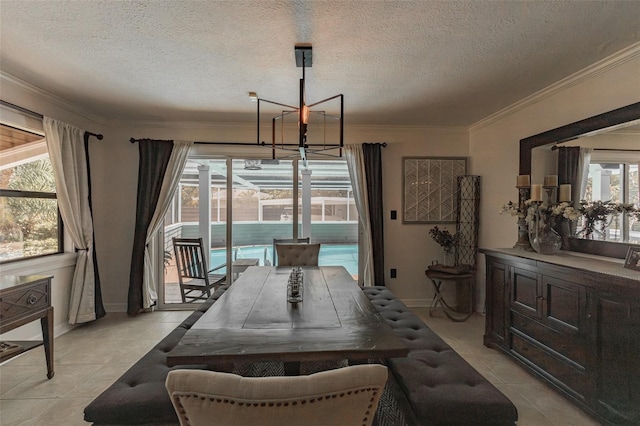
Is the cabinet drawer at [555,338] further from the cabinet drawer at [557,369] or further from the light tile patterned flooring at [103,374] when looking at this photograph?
the light tile patterned flooring at [103,374]

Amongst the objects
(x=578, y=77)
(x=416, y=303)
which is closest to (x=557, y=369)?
(x=416, y=303)

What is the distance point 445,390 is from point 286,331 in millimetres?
784

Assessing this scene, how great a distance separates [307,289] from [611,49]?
2694 mm

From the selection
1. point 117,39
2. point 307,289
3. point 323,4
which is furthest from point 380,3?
point 307,289

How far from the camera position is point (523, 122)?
3043mm

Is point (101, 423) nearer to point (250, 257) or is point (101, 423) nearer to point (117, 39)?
point (117, 39)

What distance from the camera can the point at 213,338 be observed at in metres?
1.35

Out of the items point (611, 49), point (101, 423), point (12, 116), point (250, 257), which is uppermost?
point (611, 49)

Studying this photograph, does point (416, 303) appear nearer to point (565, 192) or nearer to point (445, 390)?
point (565, 192)

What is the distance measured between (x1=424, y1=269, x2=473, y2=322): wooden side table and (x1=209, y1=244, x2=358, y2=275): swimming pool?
1.03m

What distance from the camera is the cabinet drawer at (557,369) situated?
187cm

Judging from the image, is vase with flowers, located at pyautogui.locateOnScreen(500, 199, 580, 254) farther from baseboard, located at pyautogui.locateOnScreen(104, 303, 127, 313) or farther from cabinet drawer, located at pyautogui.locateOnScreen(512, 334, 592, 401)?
baseboard, located at pyautogui.locateOnScreen(104, 303, 127, 313)

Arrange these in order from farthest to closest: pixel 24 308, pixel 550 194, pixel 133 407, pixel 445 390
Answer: pixel 550 194, pixel 24 308, pixel 445 390, pixel 133 407

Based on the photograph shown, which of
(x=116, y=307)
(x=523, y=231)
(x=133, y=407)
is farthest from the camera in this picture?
(x=116, y=307)
